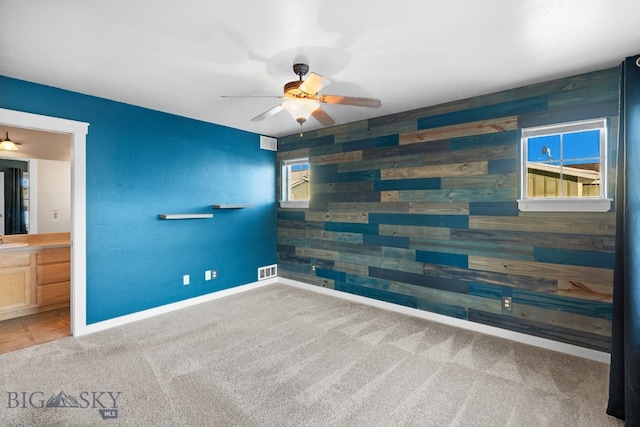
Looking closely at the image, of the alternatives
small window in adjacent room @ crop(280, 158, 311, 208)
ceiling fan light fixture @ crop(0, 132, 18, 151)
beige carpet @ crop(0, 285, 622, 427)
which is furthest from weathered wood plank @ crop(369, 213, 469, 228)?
ceiling fan light fixture @ crop(0, 132, 18, 151)

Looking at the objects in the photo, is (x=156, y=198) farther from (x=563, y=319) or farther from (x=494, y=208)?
(x=563, y=319)

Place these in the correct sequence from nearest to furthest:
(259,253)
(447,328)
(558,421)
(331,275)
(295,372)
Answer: (558,421) → (295,372) → (447,328) → (331,275) → (259,253)

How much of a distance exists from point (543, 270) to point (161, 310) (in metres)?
4.13

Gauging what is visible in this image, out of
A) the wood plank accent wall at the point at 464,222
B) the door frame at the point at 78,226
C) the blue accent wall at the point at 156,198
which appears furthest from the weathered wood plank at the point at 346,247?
the door frame at the point at 78,226

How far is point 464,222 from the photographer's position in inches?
126

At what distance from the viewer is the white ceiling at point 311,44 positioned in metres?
1.75

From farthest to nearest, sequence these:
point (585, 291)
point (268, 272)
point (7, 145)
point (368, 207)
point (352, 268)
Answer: point (268, 272), point (352, 268), point (368, 207), point (7, 145), point (585, 291)

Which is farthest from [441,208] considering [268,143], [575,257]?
[268,143]

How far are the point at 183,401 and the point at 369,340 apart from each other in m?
1.68

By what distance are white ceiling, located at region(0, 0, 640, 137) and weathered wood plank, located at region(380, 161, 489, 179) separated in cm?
73

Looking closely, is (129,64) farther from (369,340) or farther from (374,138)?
(369,340)

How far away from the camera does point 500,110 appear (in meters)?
2.97

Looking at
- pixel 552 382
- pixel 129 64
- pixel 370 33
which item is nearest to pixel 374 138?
pixel 370 33

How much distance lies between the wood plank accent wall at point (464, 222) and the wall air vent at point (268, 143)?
0.65 metres
